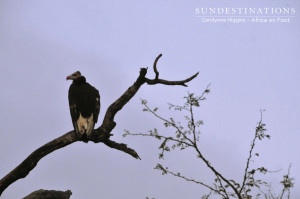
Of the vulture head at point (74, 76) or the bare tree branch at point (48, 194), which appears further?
the vulture head at point (74, 76)

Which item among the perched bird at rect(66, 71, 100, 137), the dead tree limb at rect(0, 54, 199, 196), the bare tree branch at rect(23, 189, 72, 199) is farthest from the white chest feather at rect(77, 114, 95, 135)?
the bare tree branch at rect(23, 189, 72, 199)

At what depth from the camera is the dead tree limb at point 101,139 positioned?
18.4 ft

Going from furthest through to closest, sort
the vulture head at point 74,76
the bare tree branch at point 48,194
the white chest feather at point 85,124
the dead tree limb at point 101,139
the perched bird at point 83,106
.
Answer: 1. the vulture head at point 74,76
2. the bare tree branch at point 48,194
3. the perched bird at point 83,106
4. the white chest feather at point 85,124
5. the dead tree limb at point 101,139

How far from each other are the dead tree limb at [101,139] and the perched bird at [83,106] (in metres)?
0.20

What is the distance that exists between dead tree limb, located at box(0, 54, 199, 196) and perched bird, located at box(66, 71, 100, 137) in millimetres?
198

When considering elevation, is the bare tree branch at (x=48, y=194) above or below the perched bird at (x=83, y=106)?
below

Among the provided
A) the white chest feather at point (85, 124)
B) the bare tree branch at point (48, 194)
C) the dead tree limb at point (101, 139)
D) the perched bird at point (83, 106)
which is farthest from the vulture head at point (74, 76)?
the bare tree branch at point (48, 194)

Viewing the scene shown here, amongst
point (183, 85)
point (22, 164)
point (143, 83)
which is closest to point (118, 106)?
point (143, 83)

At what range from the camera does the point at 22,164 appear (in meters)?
5.65

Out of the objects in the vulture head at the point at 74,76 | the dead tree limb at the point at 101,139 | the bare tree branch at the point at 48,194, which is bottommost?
the bare tree branch at the point at 48,194

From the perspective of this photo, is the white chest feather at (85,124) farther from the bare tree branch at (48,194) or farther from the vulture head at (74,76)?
the vulture head at (74,76)

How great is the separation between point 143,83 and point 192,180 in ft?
7.07

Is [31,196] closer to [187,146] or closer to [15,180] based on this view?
[15,180]

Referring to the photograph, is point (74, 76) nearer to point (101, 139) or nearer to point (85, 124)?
point (85, 124)
